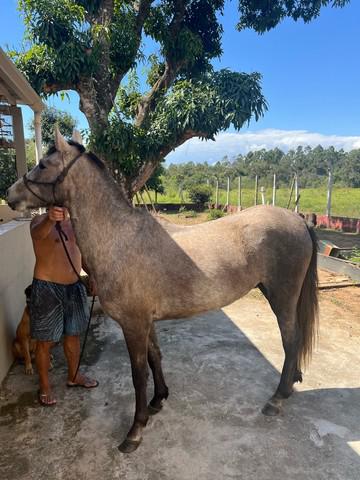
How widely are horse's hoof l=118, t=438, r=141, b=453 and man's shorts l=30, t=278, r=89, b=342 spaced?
0.99m

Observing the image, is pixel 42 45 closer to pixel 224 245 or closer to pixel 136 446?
pixel 224 245

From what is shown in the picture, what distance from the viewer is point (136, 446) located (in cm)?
222

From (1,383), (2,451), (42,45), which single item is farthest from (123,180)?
(2,451)

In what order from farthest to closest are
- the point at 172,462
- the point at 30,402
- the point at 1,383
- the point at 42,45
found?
the point at 42,45, the point at 1,383, the point at 30,402, the point at 172,462

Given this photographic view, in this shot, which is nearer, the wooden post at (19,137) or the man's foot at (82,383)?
the man's foot at (82,383)

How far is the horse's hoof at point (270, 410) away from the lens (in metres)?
2.55

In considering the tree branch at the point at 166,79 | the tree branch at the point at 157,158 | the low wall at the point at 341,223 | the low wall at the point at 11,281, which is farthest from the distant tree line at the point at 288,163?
the low wall at the point at 11,281

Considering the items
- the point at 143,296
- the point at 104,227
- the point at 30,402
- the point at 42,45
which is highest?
the point at 42,45

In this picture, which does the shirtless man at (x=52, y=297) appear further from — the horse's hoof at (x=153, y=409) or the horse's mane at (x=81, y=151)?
the horse's hoof at (x=153, y=409)

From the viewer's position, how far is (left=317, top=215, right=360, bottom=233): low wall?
1306 centimetres

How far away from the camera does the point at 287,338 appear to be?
2734 millimetres

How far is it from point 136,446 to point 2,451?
904mm

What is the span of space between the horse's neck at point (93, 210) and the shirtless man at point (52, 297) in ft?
1.57

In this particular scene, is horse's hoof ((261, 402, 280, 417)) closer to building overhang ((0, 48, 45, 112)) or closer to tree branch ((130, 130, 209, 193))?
building overhang ((0, 48, 45, 112))
